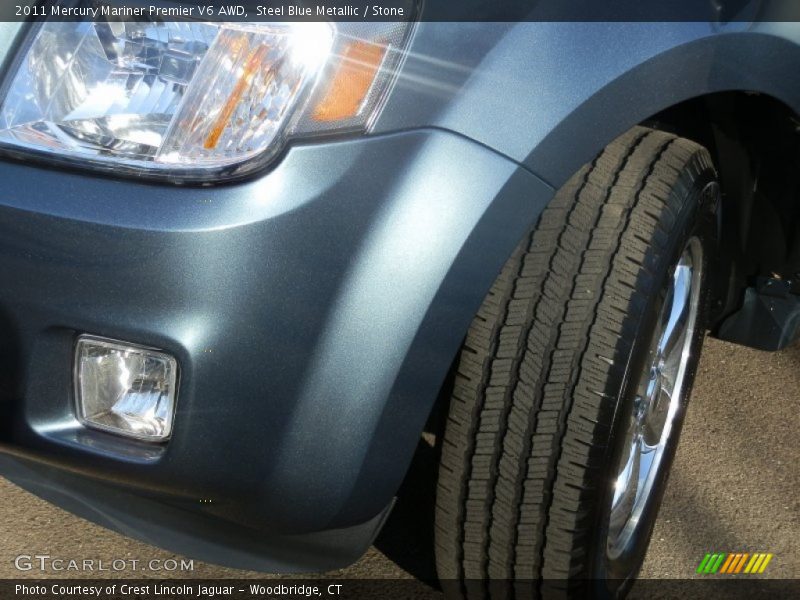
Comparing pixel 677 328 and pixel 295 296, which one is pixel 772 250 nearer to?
pixel 677 328

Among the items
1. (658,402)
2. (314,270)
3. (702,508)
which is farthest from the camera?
(702,508)

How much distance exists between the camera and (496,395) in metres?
1.72

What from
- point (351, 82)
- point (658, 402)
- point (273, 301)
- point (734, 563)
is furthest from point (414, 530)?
point (351, 82)

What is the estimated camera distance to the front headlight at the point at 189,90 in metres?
1.42

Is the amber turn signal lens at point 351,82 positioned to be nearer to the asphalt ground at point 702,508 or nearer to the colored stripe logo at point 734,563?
the asphalt ground at point 702,508

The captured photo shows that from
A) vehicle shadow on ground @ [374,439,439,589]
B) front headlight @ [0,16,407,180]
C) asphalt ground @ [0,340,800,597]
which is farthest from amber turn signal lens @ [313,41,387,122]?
vehicle shadow on ground @ [374,439,439,589]

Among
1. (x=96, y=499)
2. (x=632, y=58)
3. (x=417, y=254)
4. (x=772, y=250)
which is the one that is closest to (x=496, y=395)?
(x=417, y=254)

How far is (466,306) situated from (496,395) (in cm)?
28

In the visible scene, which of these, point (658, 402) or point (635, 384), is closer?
point (635, 384)

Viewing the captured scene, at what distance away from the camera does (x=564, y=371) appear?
1710mm

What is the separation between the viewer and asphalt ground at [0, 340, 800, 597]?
2207 mm

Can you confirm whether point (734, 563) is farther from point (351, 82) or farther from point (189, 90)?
point (189, 90)

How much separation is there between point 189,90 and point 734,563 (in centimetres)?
159

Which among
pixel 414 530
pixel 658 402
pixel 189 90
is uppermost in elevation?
pixel 189 90
